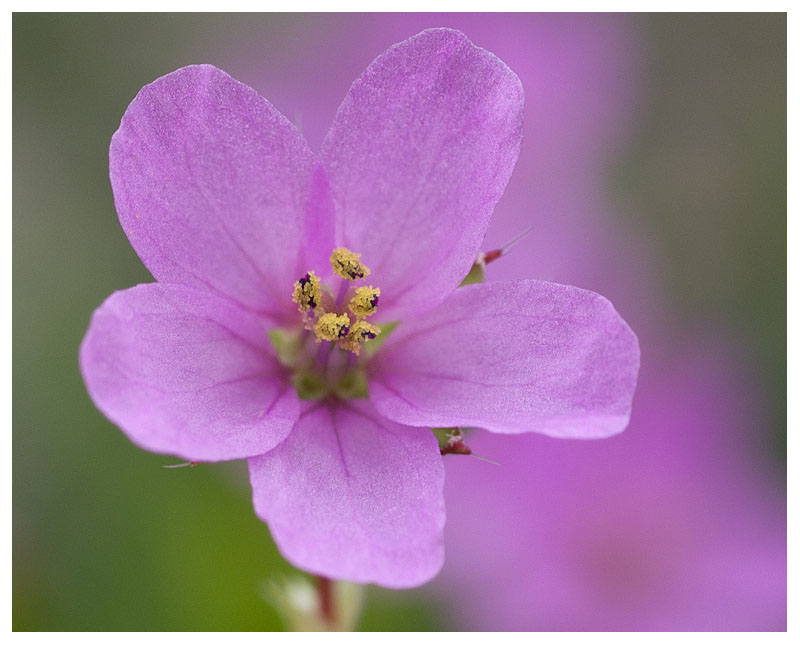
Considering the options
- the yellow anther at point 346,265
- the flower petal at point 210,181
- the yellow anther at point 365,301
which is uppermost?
the flower petal at point 210,181

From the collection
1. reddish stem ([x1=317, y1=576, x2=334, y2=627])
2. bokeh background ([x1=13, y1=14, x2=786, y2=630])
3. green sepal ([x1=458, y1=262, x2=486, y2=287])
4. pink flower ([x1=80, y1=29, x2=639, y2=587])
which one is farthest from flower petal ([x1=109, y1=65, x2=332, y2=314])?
bokeh background ([x1=13, y1=14, x2=786, y2=630])

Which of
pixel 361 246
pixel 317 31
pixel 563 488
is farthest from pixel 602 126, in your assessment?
pixel 361 246

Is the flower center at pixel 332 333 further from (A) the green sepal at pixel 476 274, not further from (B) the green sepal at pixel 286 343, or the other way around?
(A) the green sepal at pixel 476 274

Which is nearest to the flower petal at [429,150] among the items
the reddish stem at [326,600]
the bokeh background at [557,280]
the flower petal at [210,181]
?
the flower petal at [210,181]

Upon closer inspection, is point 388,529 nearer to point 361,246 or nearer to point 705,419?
Answer: point 361,246

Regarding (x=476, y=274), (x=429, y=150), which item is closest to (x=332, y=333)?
(x=476, y=274)

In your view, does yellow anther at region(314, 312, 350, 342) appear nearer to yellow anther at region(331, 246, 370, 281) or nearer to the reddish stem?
yellow anther at region(331, 246, 370, 281)

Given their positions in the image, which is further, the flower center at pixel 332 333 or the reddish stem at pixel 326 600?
the reddish stem at pixel 326 600
